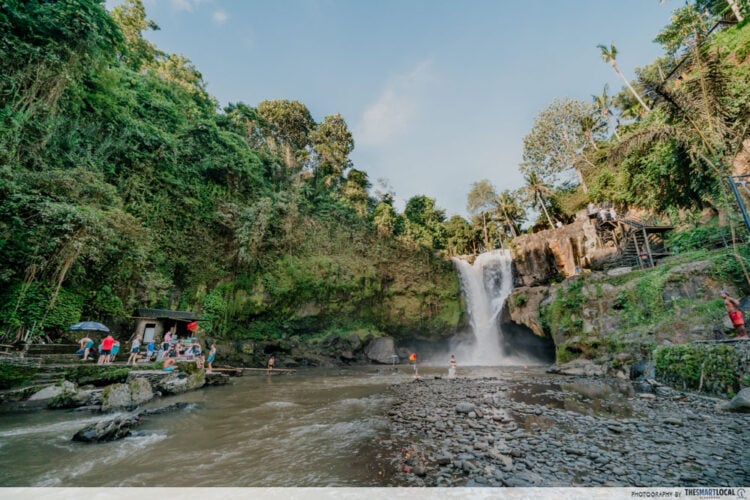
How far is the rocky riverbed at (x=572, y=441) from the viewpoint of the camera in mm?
3750

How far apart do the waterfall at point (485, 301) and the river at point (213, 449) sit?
70.6 ft

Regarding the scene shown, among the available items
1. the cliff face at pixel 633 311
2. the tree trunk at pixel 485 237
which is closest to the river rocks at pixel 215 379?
the cliff face at pixel 633 311

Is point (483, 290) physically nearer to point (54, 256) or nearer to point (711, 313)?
point (711, 313)

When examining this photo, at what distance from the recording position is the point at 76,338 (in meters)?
13.7

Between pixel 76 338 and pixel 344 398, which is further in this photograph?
pixel 76 338

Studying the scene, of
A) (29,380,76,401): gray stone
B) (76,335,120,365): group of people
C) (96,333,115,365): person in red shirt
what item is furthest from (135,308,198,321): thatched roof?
(29,380,76,401): gray stone

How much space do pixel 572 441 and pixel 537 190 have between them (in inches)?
1544

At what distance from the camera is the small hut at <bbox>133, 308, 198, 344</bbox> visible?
57.9ft

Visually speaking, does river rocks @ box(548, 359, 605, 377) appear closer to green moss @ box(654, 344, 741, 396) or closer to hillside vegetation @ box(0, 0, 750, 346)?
green moss @ box(654, 344, 741, 396)

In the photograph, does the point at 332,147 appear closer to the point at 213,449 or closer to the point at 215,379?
the point at 215,379

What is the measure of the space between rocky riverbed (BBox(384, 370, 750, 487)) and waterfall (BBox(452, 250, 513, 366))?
62.6ft

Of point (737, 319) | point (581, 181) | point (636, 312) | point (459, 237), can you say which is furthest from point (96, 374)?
point (581, 181)

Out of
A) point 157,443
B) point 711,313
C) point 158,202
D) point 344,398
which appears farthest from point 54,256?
point 711,313

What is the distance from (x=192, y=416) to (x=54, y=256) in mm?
9861
